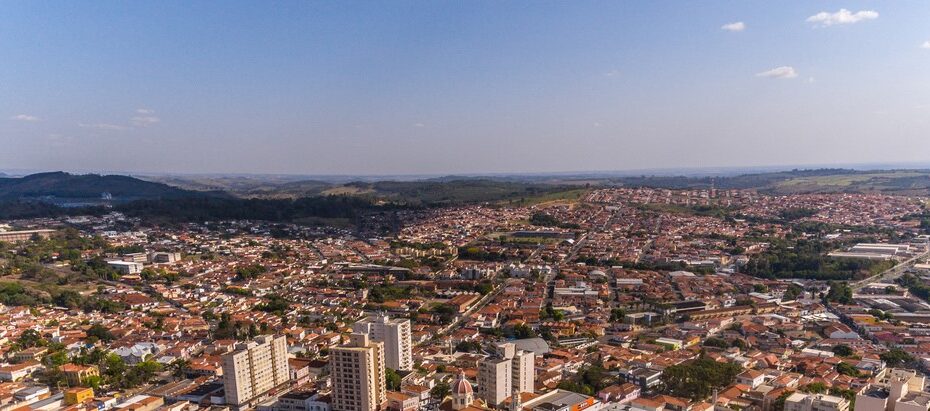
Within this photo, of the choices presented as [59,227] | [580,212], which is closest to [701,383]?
[580,212]

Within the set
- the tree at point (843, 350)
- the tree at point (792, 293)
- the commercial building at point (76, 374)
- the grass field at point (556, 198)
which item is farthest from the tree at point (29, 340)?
the grass field at point (556, 198)

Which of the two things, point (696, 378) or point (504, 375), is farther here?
point (696, 378)

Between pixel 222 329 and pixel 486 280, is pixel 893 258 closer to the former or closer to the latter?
pixel 486 280

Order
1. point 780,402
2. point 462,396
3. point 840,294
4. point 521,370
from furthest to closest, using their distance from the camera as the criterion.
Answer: point 840,294, point 521,370, point 780,402, point 462,396

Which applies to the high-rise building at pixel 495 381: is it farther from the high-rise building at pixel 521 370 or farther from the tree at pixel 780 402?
the tree at pixel 780 402

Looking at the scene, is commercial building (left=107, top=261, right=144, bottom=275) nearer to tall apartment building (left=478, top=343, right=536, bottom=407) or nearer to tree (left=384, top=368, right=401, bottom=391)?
tree (left=384, top=368, right=401, bottom=391)

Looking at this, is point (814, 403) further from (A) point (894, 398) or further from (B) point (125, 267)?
(B) point (125, 267)

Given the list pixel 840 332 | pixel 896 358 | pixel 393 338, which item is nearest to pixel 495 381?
pixel 393 338
